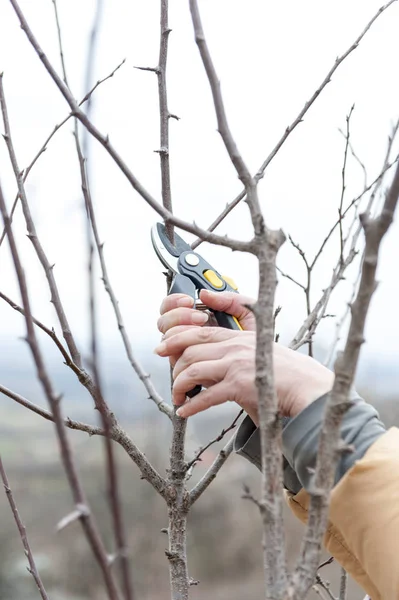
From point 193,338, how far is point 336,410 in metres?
0.31

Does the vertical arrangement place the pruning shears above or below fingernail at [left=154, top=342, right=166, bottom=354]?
above

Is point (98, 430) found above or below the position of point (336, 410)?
above

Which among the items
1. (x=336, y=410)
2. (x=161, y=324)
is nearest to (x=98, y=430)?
(x=161, y=324)

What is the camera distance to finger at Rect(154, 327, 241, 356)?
647mm

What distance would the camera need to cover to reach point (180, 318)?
0.71 m

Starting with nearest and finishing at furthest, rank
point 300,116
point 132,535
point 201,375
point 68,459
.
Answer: point 68,459, point 201,375, point 300,116, point 132,535

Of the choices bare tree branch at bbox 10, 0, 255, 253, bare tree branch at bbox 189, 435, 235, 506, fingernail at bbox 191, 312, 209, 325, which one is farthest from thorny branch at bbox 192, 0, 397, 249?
bare tree branch at bbox 10, 0, 255, 253

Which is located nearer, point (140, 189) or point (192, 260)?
point (140, 189)

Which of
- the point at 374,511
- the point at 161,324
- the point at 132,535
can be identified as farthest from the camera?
the point at 132,535

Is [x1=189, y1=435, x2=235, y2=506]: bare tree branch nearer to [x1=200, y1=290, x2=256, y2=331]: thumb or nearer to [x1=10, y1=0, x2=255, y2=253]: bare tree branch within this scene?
[x1=200, y1=290, x2=256, y2=331]: thumb

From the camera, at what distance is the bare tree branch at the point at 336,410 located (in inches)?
13.4

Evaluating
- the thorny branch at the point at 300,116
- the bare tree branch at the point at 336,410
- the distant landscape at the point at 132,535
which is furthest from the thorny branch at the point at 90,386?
the distant landscape at the point at 132,535

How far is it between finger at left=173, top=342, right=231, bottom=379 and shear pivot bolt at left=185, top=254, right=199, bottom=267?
0.61 feet

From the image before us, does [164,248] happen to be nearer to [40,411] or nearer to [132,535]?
[40,411]
